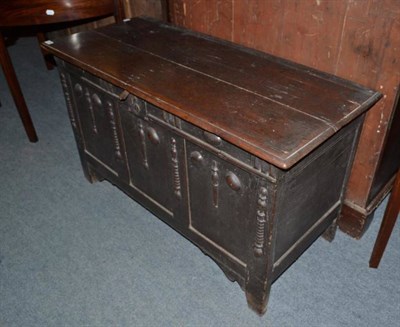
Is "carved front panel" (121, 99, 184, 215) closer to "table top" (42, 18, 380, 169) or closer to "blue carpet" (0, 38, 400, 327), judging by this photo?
"table top" (42, 18, 380, 169)

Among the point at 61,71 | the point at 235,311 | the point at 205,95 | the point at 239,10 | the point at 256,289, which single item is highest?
the point at 239,10

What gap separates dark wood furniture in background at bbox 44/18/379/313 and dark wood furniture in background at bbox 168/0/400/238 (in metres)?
0.12

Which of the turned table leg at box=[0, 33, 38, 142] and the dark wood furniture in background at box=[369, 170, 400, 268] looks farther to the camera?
the turned table leg at box=[0, 33, 38, 142]

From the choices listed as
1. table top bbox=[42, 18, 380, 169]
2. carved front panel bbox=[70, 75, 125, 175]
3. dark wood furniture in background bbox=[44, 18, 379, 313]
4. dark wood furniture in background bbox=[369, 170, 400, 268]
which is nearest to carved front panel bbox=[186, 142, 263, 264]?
dark wood furniture in background bbox=[44, 18, 379, 313]

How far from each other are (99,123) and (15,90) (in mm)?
892

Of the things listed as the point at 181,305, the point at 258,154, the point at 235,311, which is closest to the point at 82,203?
the point at 181,305

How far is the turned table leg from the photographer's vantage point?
7.82 ft

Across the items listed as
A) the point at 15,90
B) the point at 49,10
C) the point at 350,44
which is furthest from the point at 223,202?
the point at 15,90

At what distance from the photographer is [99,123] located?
1.90 meters

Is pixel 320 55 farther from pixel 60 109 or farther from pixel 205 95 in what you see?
pixel 60 109

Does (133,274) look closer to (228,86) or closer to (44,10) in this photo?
(228,86)

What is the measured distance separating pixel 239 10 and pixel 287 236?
0.97 m

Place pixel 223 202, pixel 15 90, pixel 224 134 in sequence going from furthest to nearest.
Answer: pixel 15 90
pixel 223 202
pixel 224 134

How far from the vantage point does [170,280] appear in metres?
1.79
